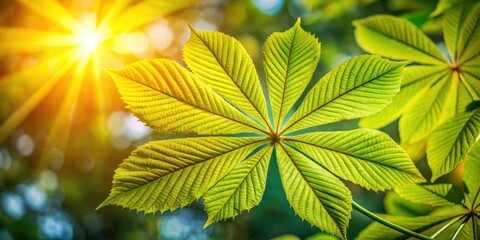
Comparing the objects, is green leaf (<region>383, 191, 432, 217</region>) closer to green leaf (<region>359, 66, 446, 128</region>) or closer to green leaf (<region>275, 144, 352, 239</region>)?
green leaf (<region>359, 66, 446, 128</region>)

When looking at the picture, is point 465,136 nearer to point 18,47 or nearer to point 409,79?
point 409,79

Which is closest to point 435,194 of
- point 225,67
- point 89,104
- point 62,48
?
point 225,67

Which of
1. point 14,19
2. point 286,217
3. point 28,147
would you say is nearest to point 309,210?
point 14,19

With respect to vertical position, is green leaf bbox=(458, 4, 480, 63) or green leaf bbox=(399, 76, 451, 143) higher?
green leaf bbox=(458, 4, 480, 63)

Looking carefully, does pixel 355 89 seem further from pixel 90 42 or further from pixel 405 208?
pixel 90 42

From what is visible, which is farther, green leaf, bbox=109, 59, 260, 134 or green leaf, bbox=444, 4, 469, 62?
green leaf, bbox=444, 4, 469, 62

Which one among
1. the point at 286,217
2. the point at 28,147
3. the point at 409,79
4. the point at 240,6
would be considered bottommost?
the point at 409,79

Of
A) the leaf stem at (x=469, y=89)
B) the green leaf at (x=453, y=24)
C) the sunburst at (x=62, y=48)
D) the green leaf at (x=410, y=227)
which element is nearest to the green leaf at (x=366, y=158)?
the green leaf at (x=410, y=227)

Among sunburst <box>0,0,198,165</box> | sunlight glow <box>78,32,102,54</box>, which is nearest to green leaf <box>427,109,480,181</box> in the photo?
sunlight glow <box>78,32,102,54</box>
